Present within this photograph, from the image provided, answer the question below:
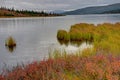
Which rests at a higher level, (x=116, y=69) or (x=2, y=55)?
(x=116, y=69)

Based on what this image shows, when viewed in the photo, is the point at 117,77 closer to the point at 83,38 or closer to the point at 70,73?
the point at 70,73

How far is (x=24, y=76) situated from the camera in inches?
438

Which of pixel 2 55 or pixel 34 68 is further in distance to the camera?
pixel 2 55

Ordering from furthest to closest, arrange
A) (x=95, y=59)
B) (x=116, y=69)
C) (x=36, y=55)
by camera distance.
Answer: (x=36, y=55), (x=95, y=59), (x=116, y=69)

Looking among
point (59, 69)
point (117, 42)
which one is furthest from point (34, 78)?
point (117, 42)

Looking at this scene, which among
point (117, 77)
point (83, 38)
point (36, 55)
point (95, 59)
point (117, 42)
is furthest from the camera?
point (83, 38)

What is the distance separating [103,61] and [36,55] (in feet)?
47.1

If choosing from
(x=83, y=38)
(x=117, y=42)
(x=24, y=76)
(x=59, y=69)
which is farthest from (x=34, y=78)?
(x=83, y=38)

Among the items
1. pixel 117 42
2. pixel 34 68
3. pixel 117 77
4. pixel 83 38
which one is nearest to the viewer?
pixel 117 77

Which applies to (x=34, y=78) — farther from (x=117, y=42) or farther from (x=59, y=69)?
(x=117, y=42)

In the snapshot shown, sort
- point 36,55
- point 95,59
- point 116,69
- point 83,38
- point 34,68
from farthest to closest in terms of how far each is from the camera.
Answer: point 83,38
point 36,55
point 95,59
point 34,68
point 116,69

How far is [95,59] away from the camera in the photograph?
12.7 meters

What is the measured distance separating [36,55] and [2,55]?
3402mm

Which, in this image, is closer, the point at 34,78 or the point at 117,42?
the point at 34,78
